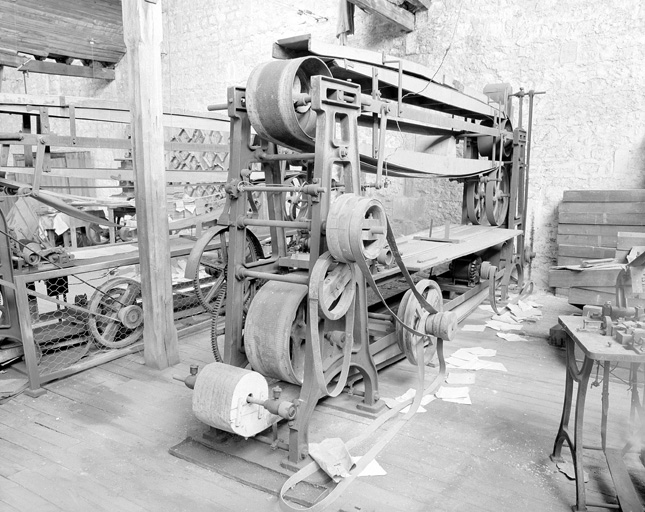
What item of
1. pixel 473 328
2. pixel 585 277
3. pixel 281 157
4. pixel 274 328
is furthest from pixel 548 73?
pixel 274 328

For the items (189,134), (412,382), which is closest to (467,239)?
(412,382)

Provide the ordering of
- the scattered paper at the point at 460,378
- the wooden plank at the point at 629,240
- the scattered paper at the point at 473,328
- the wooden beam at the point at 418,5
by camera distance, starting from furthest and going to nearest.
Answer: the wooden beam at the point at 418,5 → the scattered paper at the point at 473,328 → the wooden plank at the point at 629,240 → the scattered paper at the point at 460,378

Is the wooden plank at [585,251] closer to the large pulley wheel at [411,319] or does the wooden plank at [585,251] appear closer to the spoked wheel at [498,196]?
the spoked wheel at [498,196]

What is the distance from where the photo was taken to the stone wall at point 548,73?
18.9 feet

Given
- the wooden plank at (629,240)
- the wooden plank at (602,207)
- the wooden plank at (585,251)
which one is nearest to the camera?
the wooden plank at (629,240)

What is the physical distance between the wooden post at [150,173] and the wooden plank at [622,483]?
2.97 metres

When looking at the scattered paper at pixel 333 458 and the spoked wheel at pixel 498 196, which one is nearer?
the scattered paper at pixel 333 458

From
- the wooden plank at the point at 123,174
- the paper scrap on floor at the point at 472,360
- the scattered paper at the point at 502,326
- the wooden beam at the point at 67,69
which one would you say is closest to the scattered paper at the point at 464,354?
the paper scrap on floor at the point at 472,360

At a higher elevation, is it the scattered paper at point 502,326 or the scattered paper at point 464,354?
the scattered paper at point 502,326

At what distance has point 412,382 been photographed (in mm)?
3748

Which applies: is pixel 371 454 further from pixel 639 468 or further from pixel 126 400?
pixel 126 400

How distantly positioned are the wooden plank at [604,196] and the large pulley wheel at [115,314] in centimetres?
453

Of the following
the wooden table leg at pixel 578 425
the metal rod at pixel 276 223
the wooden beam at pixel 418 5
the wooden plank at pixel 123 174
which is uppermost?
the wooden beam at pixel 418 5

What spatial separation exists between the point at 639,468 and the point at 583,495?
577 mm
